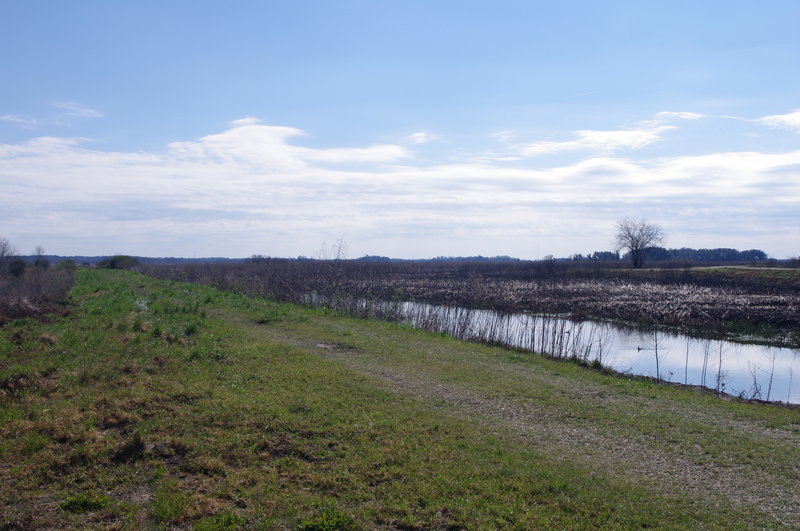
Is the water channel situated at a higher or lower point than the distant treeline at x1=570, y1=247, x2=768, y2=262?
lower

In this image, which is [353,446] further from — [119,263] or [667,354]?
[119,263]

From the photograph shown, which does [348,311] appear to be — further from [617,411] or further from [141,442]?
[141,442]

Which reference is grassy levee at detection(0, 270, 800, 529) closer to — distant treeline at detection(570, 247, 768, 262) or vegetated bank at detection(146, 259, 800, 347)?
vegetated bank at detection(146, 259, 800, 347)

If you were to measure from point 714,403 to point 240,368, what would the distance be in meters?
9.12

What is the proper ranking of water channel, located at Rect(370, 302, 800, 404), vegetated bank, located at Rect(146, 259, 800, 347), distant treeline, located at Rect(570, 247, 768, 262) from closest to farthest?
water channel, located at Rect(370, 302, 800, 404) → vegetated bank, located at Rect(146, 259, 800, 347) → distant treeline, located at Rect(570, 247, 768, 262)

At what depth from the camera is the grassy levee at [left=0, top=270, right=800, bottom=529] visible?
17.9 ft

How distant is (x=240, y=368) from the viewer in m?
10.8

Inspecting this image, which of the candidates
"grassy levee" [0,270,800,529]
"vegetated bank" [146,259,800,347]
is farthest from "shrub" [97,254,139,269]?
"grassy levee" [0,270,800,529]

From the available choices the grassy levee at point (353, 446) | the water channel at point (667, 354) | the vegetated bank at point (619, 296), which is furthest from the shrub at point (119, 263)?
the grassy levee at point (353, 446)

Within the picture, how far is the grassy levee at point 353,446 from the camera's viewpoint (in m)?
5.45

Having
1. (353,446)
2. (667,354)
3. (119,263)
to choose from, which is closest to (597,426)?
(353,446)

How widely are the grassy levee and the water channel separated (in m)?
4.70

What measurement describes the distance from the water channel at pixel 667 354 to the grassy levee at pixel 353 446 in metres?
4.70

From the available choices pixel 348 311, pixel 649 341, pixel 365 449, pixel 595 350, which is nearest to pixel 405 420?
pixel 365 449
